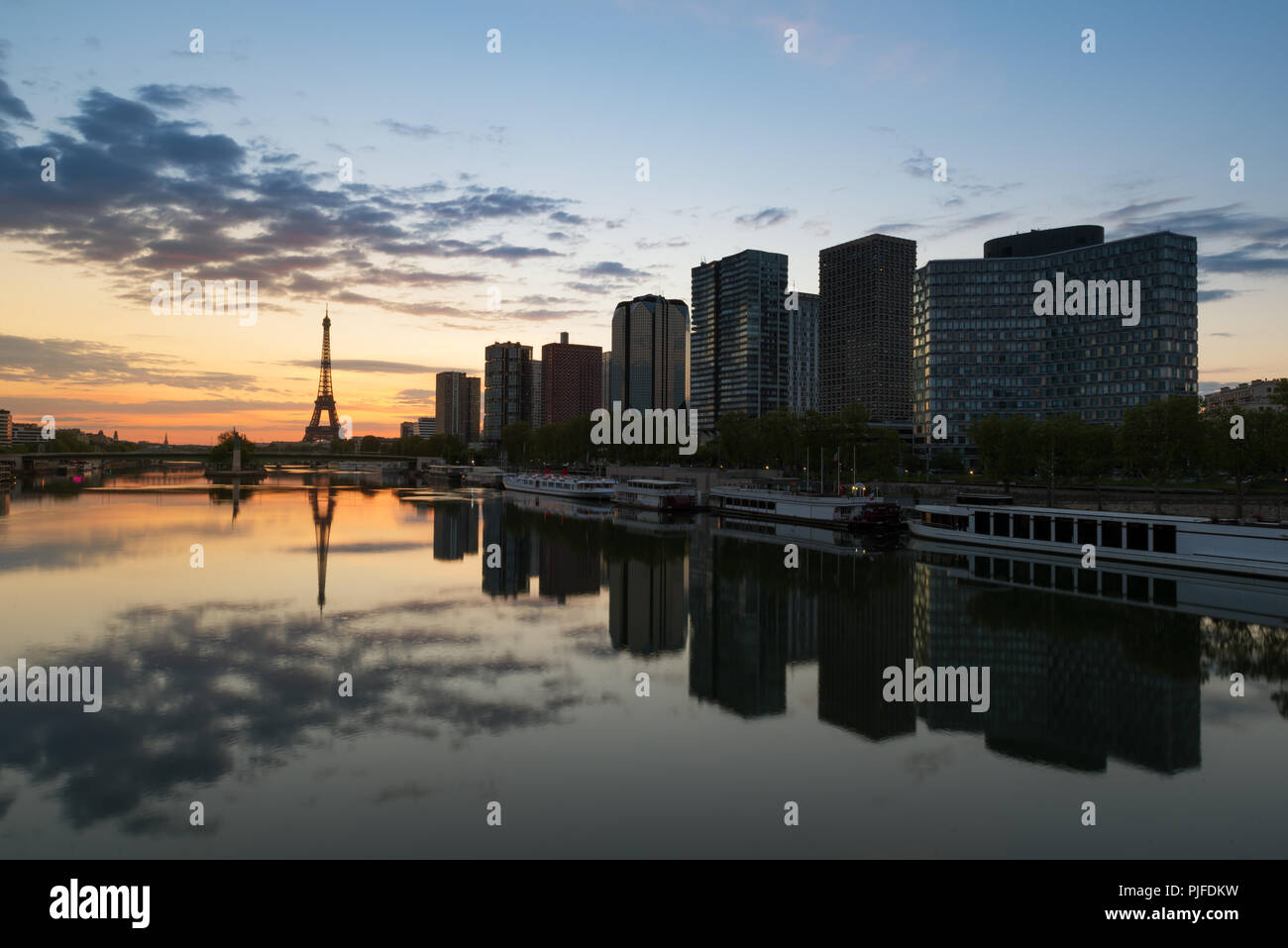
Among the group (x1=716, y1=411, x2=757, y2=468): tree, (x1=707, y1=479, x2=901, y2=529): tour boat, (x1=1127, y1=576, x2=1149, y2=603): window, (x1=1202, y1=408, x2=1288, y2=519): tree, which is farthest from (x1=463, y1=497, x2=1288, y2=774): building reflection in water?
(x1=716, y1=411, x2=757, y2=468): tree

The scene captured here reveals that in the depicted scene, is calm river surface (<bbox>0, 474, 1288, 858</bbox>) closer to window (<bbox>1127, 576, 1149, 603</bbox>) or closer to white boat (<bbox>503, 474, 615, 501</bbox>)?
window (<bbox>1127, 576, 1149, 603</bbox>)

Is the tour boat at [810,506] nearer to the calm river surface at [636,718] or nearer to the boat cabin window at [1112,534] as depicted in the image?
the boat cabin window at [1112,534]

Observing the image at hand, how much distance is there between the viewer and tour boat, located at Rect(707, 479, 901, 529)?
78.1m

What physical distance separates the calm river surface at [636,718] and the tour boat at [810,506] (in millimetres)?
26400

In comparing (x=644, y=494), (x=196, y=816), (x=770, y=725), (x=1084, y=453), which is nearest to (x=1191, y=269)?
(x=1084, y=453)

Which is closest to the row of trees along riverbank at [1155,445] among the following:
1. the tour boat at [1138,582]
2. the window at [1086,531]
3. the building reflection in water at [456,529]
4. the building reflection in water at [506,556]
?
the window at [1086,531]

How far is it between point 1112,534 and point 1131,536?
56.3 inches

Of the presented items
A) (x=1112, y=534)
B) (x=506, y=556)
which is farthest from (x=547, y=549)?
(x=1112, y=534)

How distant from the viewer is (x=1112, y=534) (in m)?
55.7

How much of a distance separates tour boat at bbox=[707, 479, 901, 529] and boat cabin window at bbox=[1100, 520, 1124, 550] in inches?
932

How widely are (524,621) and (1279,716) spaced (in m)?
30.1

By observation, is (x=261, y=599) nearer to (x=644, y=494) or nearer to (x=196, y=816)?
(x=196, y=816)

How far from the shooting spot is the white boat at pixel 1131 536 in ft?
157

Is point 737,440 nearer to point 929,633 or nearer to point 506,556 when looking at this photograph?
point 506,556
